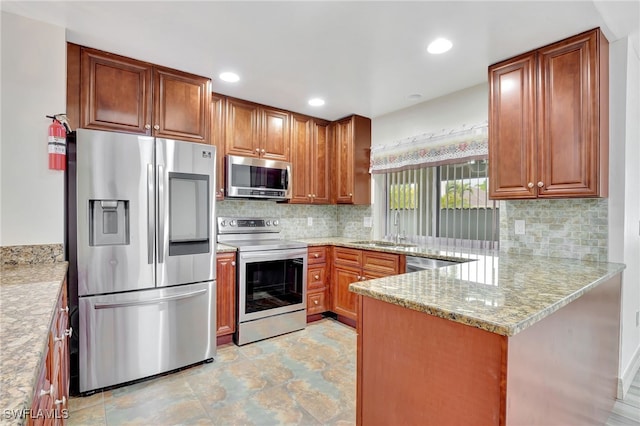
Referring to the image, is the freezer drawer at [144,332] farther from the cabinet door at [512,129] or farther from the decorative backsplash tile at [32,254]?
the cabinet door at [512,129]

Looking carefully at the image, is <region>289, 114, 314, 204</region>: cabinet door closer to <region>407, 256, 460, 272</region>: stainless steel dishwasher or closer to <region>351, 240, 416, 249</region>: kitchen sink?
<region>351, 240, 416, 249</region>: kitchen sink

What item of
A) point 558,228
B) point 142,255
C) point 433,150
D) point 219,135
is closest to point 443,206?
point 433,150

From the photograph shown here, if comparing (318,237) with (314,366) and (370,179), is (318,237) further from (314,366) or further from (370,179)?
(314,366)

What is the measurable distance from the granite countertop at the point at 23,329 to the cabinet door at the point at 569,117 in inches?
104

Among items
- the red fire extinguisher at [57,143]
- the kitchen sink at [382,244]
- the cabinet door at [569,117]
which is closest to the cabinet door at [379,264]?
the kitchen sink at [382,244]

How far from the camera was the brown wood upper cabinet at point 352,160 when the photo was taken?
382cm

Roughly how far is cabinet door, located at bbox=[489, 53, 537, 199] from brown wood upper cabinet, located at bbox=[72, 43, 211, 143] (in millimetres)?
2322

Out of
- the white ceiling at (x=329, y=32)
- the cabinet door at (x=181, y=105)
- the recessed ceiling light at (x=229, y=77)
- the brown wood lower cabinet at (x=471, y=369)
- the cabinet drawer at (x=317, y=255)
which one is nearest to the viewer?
the brown wood lower cabinet at (x=471, y=369)

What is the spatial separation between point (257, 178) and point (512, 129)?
2.27m

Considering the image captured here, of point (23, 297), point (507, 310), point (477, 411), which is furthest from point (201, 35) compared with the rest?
point (477, 411)

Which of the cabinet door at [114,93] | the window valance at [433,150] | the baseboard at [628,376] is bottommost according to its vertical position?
the baseboard at [628,376]

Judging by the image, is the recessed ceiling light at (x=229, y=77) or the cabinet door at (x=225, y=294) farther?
the cabinet door at (x=225, y=294)

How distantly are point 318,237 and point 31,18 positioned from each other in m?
3.22

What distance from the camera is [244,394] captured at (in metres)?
2.17
